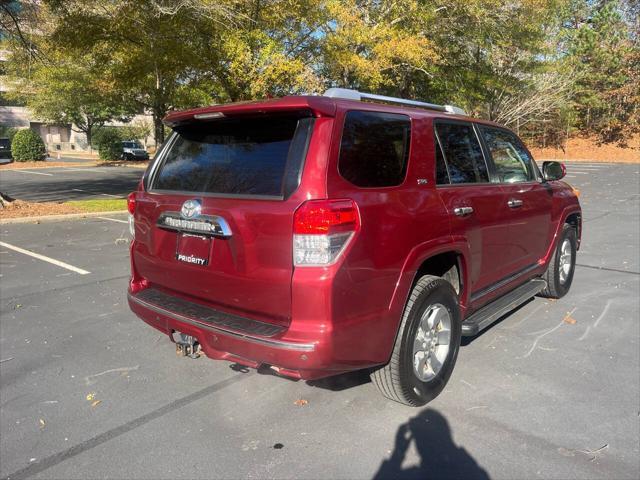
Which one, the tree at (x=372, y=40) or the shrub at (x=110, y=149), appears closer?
the tree at (x=372, y=40)

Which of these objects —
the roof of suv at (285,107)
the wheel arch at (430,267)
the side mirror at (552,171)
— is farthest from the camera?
the side mirror at (552,171)

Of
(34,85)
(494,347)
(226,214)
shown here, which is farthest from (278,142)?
(34,85)

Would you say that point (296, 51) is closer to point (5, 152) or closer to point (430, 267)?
point (430, 267)

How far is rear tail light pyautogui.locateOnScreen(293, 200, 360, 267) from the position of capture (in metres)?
2.57

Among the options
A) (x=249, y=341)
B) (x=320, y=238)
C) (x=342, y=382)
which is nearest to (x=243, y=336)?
(x=249, y=341)

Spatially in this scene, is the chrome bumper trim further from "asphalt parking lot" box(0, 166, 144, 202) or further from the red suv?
"asphalt parking lot" box(0, 166, 144, 202)

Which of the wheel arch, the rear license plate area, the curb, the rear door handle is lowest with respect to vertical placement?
the curb

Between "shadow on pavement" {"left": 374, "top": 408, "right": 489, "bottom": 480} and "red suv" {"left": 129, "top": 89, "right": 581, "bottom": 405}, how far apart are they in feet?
0.58

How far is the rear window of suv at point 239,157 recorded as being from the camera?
2.76m

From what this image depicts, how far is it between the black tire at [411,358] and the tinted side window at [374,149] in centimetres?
70

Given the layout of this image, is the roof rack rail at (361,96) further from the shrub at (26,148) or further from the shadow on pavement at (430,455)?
the shrub at (26,148)

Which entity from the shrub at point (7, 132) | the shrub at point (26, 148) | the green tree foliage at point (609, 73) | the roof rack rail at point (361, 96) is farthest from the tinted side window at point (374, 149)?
the shrub at point (7, 132)

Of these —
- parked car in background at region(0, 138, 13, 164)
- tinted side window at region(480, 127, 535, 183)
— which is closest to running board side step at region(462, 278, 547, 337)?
tinted side window at region(480, 127, 535, 183)

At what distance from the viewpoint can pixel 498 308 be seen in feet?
13.3
